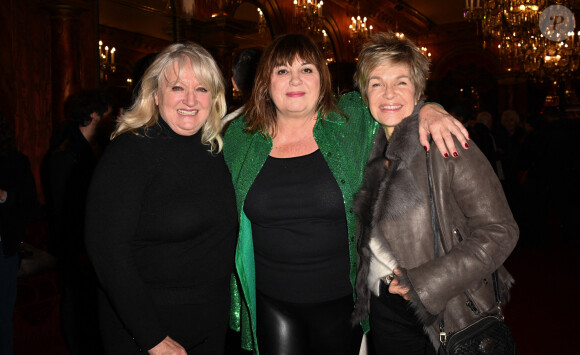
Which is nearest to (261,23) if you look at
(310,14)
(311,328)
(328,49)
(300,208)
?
(310,14)

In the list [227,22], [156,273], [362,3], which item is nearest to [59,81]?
[227,22]

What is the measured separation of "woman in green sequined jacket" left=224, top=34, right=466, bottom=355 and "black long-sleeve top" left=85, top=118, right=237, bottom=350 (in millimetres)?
242

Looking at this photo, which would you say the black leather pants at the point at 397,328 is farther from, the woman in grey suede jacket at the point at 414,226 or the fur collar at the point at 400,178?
the fur collar at the point at 400,178

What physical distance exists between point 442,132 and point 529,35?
762cm

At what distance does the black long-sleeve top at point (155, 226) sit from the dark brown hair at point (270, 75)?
463 millimetres

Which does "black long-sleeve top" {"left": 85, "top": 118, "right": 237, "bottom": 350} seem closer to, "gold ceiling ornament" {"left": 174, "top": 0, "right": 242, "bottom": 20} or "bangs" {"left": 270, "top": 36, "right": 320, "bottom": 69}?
"bangs" {"left": 270, "top": 36, "right": 320, "bottom": 69}

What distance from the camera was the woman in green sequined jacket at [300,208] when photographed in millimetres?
1873

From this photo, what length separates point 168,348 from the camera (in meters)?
1.52

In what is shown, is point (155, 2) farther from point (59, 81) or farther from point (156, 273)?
point (156, 273)

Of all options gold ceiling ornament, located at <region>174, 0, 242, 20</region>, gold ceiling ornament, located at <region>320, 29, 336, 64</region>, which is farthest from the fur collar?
gold ceiling ornament, located at <region>320, 29, 336, 64</region>

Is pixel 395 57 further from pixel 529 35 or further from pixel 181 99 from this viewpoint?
pixel 529 35

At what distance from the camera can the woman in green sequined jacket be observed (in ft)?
6.15

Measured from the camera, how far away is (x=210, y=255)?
1.67 meters

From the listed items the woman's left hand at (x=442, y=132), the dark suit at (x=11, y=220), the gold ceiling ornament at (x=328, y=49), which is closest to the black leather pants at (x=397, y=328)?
the woman's left hand at (x=442, y=132)
